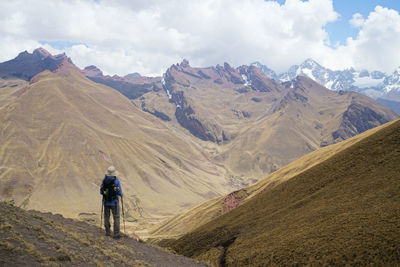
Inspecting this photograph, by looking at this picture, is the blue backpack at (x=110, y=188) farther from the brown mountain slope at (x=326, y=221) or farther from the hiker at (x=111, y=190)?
the brown mountain slope at (x=326, y=221)

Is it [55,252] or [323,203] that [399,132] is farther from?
[55,252]

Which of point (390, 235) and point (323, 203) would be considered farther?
point (323, 203)

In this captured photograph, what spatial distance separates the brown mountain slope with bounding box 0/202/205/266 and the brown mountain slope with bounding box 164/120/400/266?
22.8 feet

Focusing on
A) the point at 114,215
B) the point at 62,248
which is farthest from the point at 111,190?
the point at 62,248

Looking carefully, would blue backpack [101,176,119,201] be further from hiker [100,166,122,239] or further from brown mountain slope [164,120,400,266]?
brown mountain slope [164,120,400,266]

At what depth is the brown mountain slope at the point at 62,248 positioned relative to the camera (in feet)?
43.6

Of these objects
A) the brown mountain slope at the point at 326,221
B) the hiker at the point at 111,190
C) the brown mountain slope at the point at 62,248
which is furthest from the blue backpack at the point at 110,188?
the brown mountain slope at the point at 326,221

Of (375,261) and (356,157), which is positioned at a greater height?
(356,157)

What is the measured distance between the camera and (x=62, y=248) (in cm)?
1533

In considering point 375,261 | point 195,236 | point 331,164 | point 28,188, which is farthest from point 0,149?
point 375,261

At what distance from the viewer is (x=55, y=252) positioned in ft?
48.2

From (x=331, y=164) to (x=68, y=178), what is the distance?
7525 inches

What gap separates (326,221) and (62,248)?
17895mm

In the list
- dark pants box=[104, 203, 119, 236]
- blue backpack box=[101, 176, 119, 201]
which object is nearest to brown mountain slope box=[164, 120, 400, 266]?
dark pants box=[104, 203, 119, 236]
